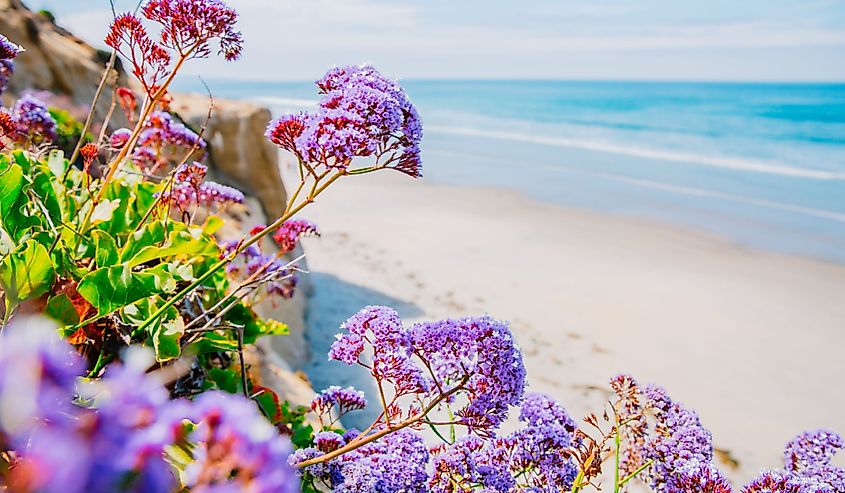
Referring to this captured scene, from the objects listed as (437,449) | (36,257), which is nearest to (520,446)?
(437,449)

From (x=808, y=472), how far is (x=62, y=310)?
7.86ft

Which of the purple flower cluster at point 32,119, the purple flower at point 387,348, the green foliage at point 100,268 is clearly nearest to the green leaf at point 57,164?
the purple flower cluster at point 32,119

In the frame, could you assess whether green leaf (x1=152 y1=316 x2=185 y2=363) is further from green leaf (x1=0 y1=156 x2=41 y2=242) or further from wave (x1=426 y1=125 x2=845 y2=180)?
wave (x1=426 y1=125 x2=845 y2=180)

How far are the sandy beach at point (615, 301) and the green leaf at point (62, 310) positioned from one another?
4.57 metres

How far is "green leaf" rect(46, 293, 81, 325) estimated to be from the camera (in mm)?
1863

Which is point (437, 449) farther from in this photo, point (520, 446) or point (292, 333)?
point (292, 333)

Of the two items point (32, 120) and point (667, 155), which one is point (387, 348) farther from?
point (667, 155)

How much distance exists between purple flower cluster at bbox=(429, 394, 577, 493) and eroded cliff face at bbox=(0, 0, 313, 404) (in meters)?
2.22

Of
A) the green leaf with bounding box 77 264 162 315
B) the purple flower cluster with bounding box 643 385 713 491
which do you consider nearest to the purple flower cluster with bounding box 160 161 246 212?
the green leaf with bounding box 77 264 162 315

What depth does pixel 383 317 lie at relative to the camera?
1.75 m

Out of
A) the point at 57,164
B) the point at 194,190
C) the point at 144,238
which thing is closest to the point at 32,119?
the point at 57,164

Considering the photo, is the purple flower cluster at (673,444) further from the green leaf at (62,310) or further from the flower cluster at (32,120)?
the flower cluster at (32,120)

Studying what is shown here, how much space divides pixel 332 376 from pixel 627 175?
55.6 ft

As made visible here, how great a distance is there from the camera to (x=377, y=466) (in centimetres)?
166
